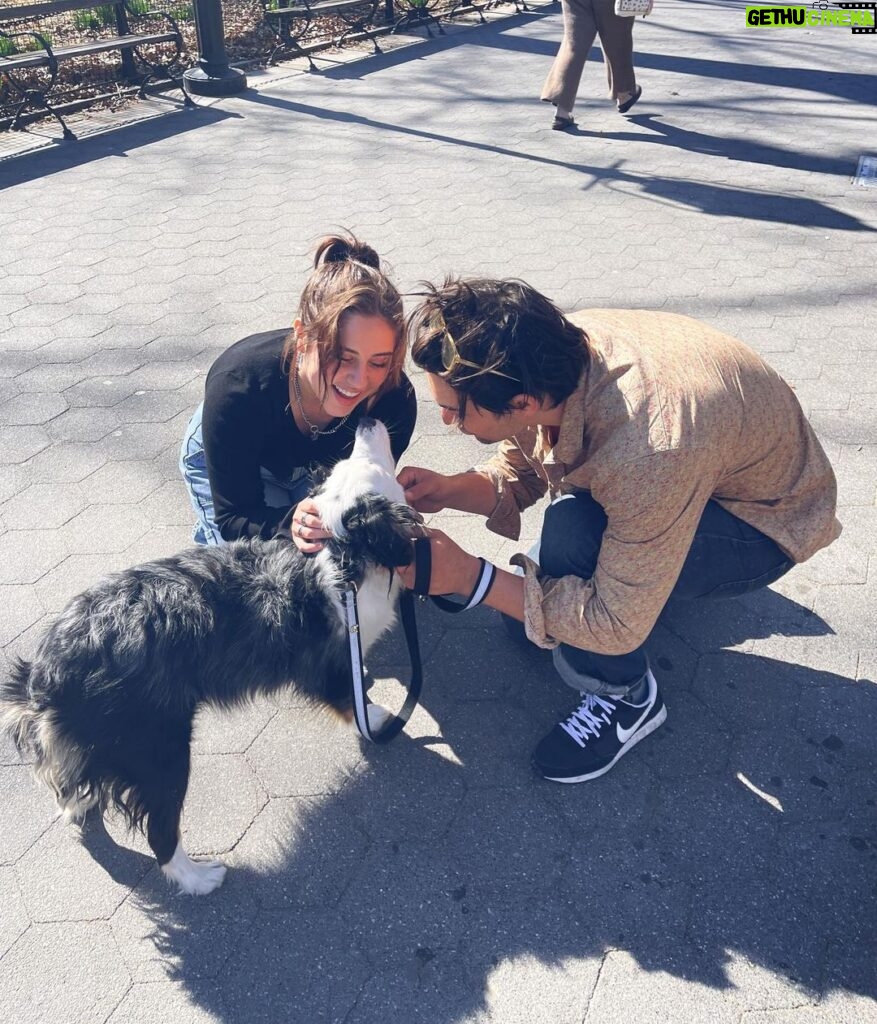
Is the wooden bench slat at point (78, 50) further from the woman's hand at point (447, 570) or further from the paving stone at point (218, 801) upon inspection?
the woman's hand at point (447, 570)

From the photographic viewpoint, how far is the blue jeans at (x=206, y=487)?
2.84 m

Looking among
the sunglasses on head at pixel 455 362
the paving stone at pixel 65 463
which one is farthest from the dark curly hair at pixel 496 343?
the paving stone at pixel 65 463

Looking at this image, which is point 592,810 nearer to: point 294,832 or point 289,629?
point 294,832

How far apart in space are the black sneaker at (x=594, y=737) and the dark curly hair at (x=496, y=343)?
1.00m

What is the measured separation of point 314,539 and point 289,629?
0.24m

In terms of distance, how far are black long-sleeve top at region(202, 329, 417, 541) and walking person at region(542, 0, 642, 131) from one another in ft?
19.4

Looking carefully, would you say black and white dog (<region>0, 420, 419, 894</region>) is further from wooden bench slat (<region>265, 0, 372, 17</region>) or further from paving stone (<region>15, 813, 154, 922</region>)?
wooden bench slat (<region>265, 0, 372, 17</region>)

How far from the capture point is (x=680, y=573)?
2395mm

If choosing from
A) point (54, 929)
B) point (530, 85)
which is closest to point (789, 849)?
point (54, 929)

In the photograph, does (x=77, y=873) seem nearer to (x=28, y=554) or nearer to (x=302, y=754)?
(x=302, y=754)

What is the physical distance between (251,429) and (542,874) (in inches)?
57.7

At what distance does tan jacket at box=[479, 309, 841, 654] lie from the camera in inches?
78.7

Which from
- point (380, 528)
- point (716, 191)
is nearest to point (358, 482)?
point (380, 528)

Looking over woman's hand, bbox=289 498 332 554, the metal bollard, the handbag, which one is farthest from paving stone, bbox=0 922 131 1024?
the metal bollard
